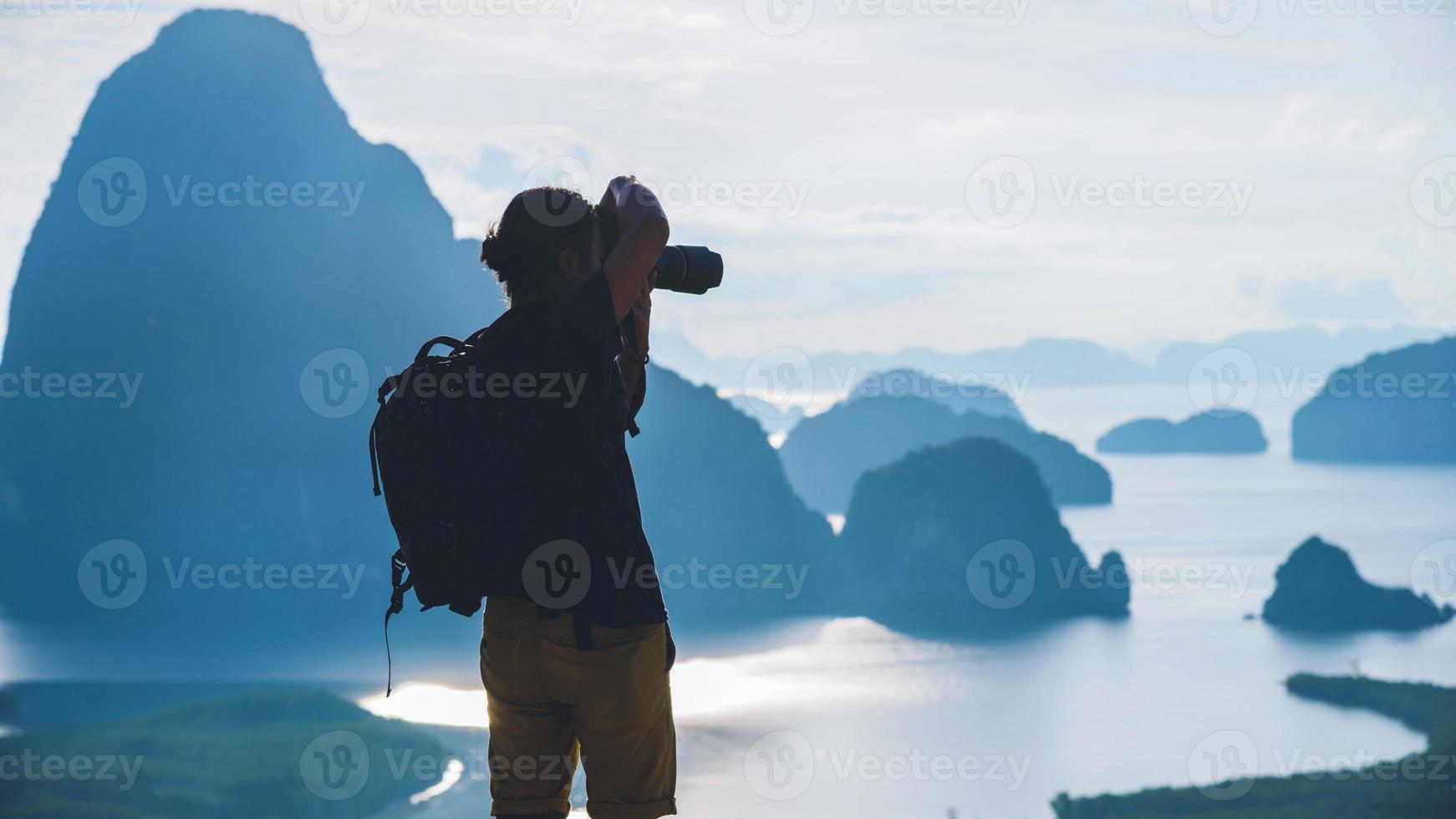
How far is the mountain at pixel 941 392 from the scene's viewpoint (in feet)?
396

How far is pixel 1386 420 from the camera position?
380 feet

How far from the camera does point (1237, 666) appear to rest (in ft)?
208

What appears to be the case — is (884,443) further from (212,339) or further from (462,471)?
(462,471)

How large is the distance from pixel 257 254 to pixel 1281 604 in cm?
7230

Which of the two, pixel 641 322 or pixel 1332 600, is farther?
pixel 1332 600

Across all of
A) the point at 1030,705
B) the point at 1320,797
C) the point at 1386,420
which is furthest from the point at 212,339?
the point at 1386,420

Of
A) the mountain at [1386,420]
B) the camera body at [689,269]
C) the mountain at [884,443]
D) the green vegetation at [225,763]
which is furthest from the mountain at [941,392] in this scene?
the camera body at [689,269]

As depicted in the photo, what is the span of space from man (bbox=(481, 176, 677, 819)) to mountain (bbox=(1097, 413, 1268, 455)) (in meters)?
135

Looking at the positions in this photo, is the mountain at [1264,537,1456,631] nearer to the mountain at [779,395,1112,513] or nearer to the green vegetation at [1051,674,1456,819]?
the green vegetation at [1051,674,1456,819]

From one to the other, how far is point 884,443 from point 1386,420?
1914 inches

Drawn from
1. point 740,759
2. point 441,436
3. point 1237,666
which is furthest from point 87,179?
point 441,436

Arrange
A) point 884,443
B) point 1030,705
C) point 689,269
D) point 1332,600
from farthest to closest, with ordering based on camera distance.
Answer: point 884,443
point 1332,600
point 1030,705
point 689,269

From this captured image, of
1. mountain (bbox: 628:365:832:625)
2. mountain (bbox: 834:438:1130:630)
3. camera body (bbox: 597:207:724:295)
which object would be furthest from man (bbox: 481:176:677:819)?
mountain (bbox: 628:365:832:625)

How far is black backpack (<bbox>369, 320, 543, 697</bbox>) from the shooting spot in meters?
2.02
